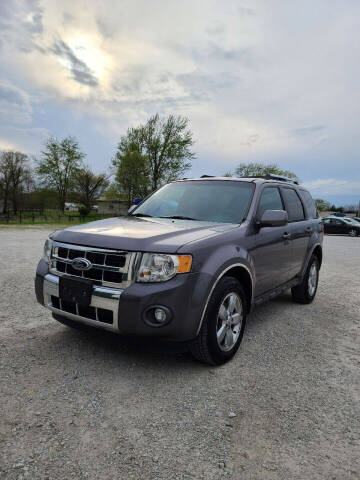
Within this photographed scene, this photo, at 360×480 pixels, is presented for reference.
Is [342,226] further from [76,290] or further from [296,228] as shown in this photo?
[76,290]

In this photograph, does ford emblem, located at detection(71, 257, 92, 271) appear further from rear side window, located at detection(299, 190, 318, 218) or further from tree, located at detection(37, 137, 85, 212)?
tree, located at detection(37, 137, 85, 212)

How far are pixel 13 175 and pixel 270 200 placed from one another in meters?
54.9

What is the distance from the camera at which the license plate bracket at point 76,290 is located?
9.28 feet

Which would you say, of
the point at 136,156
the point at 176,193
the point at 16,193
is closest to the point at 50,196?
the point at 16,193

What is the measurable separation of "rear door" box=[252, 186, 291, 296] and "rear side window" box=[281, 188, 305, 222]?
0.21 m

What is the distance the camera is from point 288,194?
4938mm

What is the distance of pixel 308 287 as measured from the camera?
17.7 feet

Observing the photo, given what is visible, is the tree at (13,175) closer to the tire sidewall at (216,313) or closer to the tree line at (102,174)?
the tree line at (102,174)

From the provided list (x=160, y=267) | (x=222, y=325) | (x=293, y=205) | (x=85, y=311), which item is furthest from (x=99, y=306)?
(x=293, y=205)

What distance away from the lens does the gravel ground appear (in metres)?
1.96

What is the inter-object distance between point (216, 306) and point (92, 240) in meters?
1.19

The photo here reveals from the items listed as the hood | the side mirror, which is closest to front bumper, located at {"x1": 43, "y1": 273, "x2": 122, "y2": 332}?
the hood

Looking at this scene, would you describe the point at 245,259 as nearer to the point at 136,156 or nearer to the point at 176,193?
the point at 176,193

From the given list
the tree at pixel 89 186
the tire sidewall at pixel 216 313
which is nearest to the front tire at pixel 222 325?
the tire sidewall at pixel 216 313
